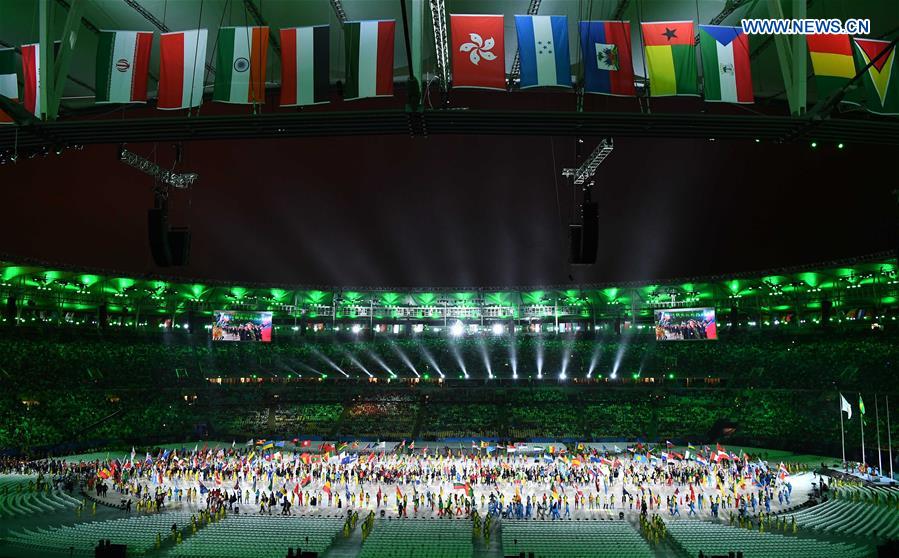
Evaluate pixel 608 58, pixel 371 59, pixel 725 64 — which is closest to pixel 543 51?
pixel 608 58

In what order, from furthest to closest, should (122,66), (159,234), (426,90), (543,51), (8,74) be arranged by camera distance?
(159,234), (8,74), (122,66), (543,51), (426,90)

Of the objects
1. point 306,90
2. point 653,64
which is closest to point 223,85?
point 306,90

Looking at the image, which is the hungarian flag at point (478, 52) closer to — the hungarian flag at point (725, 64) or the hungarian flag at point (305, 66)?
the hungarian flag at point (305, 66)

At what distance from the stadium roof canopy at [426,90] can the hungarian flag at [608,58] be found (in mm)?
488

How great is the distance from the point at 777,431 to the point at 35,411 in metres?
60.7

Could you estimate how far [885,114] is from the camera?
12.8 m

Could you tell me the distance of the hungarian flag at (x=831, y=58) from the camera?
12969mm

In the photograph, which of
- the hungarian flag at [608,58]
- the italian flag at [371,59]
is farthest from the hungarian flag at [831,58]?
the italian flag at [371,59]

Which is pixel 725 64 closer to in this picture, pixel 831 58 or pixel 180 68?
pixel 831 58

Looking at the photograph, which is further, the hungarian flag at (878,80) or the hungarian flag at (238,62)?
the hungarian flag at (238,62)

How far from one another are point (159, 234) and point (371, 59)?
8.96 m

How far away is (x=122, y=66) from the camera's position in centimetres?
1409

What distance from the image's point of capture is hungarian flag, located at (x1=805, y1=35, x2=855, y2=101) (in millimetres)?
12969

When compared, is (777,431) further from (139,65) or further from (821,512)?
(139,65)
